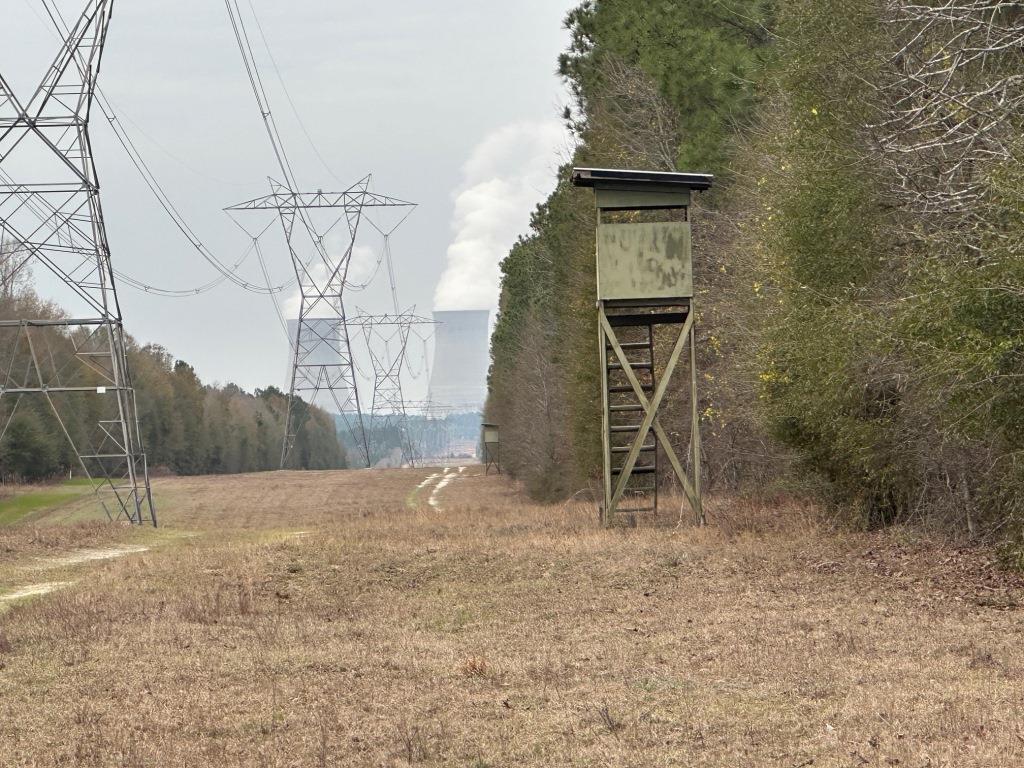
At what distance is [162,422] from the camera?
103 metres

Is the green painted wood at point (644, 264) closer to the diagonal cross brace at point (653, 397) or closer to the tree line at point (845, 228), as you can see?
the diagonal cross brace at point (653, 397)

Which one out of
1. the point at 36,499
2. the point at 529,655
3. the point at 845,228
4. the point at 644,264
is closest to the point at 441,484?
the point at 36,499

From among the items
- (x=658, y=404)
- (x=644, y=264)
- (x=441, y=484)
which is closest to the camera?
(x=644, y=264)

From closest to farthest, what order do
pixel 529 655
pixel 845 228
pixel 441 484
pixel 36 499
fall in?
pixel 529 655 < pixel 845 228 < pixel 36 499 < pixel 441 484

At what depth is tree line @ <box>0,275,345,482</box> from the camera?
6962cm

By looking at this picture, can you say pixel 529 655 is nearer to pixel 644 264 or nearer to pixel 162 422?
pixel 644 264

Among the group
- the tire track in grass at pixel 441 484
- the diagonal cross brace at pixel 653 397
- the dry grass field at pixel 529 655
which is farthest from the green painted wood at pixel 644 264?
the tire track in grass at pixel 441 484

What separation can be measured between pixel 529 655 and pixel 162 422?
94757mm

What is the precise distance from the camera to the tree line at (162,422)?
228 ft

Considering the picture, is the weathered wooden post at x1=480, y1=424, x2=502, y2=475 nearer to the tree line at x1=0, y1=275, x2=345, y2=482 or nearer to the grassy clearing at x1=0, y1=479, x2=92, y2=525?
the tree line at x1=0, y1=275, x2=345, y2=482

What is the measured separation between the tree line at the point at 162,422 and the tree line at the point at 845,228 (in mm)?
15955

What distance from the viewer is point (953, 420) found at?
14930 millimetres

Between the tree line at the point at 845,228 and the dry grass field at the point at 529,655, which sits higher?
the tree line at the point at 845,228

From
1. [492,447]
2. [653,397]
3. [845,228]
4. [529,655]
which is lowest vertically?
[529,655]
